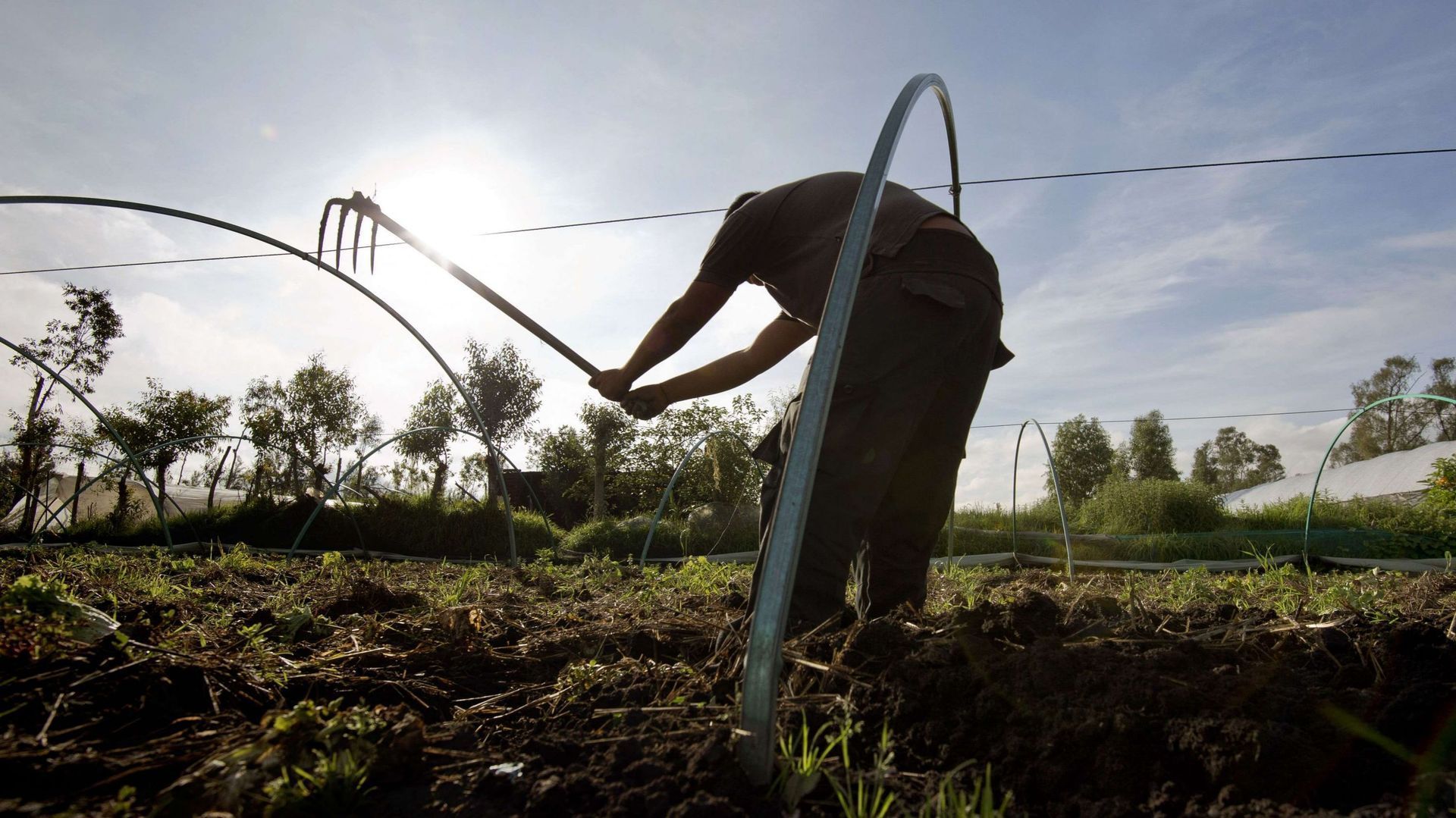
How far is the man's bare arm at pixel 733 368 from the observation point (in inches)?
89.4

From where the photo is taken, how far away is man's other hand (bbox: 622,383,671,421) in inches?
90.1

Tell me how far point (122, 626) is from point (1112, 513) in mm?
11661

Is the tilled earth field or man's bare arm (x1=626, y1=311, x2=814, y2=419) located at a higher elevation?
man's bare arm (x1=626, y1=311, x2=814, y2=419)

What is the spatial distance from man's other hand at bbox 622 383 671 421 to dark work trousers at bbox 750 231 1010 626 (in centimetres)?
62

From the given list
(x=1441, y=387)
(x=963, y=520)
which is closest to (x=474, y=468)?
(x=963, y=520)

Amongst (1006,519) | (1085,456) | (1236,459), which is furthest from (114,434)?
(1236,459)

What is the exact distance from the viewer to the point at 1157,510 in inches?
394

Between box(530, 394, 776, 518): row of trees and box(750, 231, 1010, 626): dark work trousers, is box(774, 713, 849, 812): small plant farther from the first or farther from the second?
box(530, 394, 776, 518): row of trees

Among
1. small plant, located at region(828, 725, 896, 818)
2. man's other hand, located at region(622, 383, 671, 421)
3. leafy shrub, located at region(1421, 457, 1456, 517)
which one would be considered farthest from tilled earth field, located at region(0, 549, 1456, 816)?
leafy shrub, located at region(1421, 457, 1456, 517)

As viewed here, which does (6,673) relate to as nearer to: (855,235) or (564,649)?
(564,649)

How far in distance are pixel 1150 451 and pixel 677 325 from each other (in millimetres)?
28503

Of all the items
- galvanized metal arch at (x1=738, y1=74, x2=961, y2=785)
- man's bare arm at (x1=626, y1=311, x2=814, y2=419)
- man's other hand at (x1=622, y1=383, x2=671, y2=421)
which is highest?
man's bare arm at (x1=626, y1=311, x2=814, y2=419)

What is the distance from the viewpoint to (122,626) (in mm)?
1380

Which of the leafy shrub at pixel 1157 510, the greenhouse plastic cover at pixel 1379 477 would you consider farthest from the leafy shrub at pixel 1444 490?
the greenhouse plastic cover at pixel 1379 477
